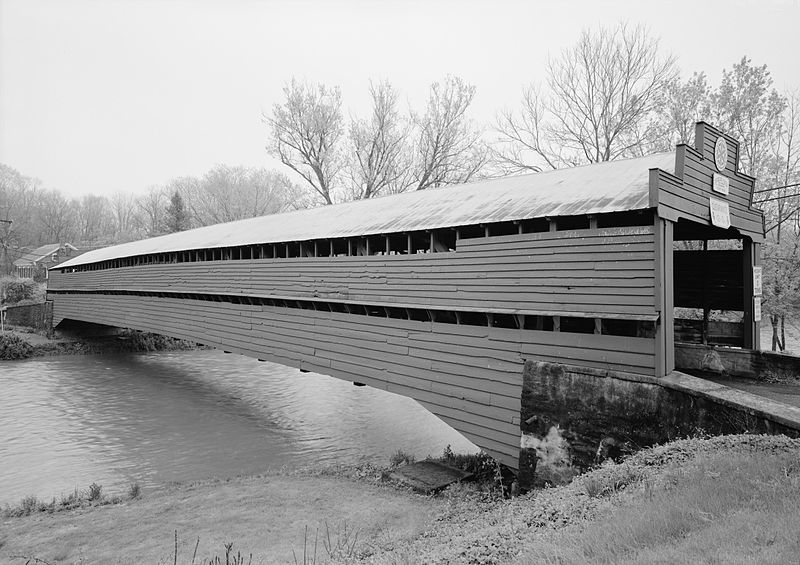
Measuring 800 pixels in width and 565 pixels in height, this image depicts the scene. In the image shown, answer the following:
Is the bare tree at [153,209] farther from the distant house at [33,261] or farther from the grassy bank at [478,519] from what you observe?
the grassy bank at [478,519]

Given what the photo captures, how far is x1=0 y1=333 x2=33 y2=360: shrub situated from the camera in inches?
1032

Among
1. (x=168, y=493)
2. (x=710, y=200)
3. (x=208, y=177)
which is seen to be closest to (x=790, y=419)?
(x=710, y=200)

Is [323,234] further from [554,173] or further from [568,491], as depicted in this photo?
[568,491]

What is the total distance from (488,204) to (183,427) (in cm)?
1116

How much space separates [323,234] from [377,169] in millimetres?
19998

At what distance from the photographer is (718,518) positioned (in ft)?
13.2

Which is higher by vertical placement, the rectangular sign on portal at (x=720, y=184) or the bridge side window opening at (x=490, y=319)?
the rectangular sign on portal at (x=720, y=184)

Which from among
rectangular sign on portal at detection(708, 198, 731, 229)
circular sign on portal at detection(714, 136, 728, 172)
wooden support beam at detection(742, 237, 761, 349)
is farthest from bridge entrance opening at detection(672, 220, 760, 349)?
circular sign on portal at detection(714, 136, 728, 172)

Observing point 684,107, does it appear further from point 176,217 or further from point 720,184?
point 176,217

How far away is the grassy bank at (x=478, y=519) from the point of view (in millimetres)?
3898

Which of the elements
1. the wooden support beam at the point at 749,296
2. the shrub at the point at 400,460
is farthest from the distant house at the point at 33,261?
the wooden support beam at the point at 749,296

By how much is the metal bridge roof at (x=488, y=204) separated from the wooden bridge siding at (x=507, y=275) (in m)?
0.42

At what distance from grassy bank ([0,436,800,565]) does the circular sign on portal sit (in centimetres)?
501

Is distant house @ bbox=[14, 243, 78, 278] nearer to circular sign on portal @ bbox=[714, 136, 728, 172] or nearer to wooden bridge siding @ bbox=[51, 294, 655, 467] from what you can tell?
wooden bridge siding @ bbox=[51, 294, 655, 467]
